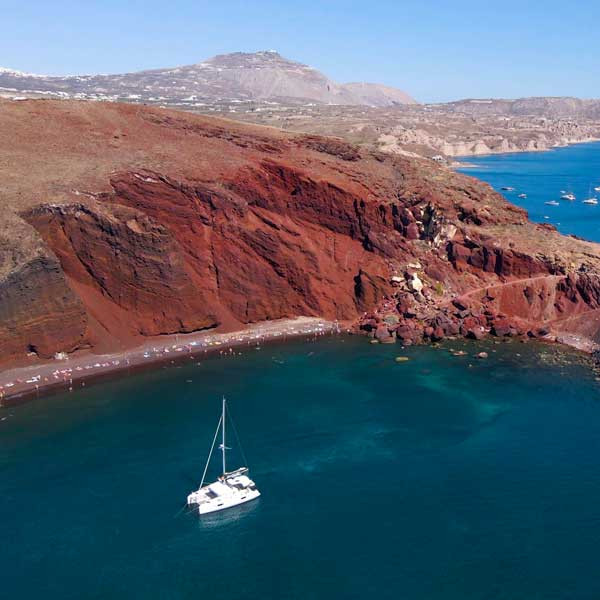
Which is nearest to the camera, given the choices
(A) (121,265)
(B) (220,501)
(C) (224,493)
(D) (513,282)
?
(B) (220,501)

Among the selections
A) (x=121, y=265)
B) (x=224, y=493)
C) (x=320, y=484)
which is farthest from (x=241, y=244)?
(x=224, y=493)

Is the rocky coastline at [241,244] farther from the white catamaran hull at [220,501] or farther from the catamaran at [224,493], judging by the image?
the white catamaran hull at [220,501]

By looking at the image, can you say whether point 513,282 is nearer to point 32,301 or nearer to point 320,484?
point 320,484

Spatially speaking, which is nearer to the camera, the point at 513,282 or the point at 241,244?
A: the point at 241,244

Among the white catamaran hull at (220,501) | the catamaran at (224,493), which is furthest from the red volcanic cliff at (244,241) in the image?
the white catamaran hull at (220,501)

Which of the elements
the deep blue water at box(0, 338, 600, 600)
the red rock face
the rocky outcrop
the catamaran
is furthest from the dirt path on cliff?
the catamaran

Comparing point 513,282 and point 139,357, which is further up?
point 513,282

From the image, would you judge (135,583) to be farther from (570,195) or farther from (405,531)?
(570,195)
